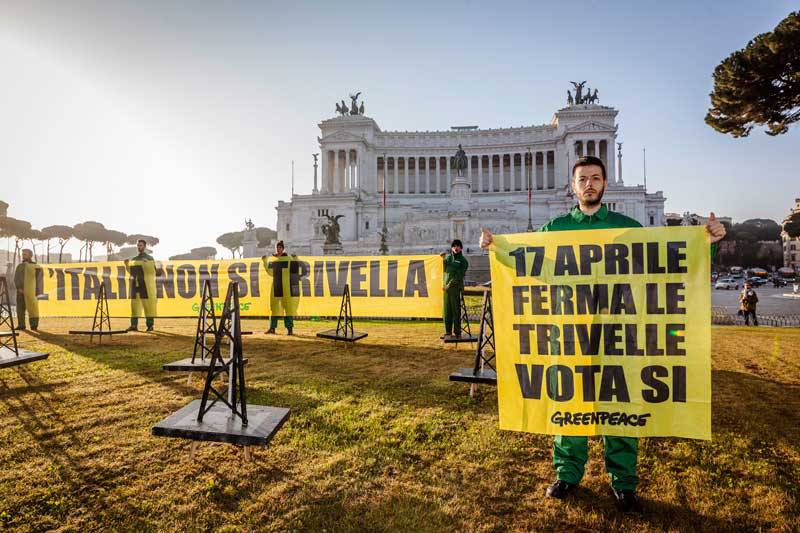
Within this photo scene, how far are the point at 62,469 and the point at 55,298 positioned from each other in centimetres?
1189

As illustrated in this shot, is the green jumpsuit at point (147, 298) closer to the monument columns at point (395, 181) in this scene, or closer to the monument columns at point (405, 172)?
the monument columns at point (395, 181)

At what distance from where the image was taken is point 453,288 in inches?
395

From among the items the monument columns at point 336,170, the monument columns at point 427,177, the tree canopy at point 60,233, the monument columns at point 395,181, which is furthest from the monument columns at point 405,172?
the tree canopy at point 60,233

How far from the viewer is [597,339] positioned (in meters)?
3.59

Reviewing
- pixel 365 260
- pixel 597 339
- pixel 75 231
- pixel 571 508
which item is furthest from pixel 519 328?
pixel 75 231

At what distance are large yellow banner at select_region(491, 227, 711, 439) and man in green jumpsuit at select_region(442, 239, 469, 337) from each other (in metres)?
5.92

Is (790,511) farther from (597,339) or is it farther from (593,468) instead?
(597,339)

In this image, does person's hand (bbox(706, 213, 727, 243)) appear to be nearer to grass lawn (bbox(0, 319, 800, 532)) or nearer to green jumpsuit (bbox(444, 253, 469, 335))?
grass lawn (bbox(0, 319, 800, 532))

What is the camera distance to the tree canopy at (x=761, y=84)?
9431mm

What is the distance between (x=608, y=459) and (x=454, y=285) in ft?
21.8

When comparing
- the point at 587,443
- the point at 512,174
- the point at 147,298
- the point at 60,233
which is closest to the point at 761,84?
the point at 587,443

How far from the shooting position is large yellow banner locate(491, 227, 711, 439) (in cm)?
345

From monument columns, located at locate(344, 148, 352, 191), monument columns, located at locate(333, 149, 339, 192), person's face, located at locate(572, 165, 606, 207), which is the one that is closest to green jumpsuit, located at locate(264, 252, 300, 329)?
person's face, located at locate(572, 165, 606, 207)

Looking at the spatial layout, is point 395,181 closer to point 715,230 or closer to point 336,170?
point 336,170
